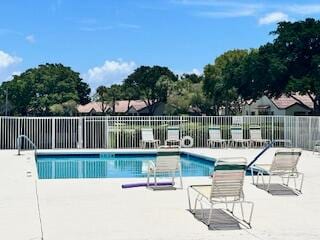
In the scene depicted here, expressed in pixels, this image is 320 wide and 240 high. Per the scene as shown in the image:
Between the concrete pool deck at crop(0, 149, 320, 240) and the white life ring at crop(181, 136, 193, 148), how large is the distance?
1277 cm

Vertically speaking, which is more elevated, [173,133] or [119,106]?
[119,106]

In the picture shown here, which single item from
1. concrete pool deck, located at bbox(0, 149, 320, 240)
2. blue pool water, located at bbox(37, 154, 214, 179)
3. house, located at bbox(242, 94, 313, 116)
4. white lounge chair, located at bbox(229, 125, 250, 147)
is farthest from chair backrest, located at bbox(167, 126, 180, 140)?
house, located at bbox(242, 94, 313, 116)

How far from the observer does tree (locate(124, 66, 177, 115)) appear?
75.8 m

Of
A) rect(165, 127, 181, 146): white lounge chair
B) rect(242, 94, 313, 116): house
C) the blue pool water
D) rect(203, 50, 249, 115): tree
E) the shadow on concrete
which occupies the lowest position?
the blue pool water

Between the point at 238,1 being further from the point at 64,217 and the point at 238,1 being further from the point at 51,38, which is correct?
the point at 51,38

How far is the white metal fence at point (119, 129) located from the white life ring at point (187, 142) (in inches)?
18.1

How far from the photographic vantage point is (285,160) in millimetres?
11844

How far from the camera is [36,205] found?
31.2 ft

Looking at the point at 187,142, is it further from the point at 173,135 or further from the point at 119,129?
the point at 119,129

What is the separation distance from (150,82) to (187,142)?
51049mm

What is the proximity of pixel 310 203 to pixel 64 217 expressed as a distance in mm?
4198

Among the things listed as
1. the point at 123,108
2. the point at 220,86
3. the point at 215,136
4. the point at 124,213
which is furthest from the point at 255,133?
the point at 123,108

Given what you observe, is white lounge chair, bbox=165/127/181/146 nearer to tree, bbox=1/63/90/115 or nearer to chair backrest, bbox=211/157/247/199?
chair backrest, bbox=211/157/247/199

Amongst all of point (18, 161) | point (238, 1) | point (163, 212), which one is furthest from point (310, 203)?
point (238, 1)
